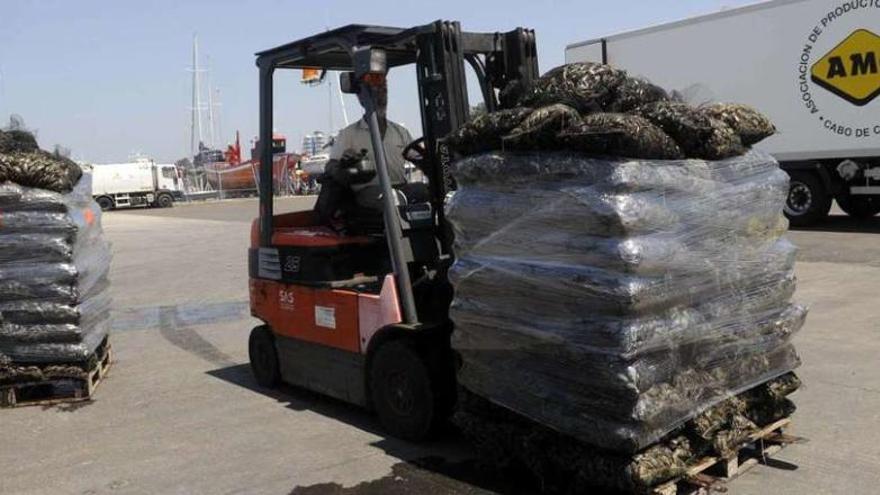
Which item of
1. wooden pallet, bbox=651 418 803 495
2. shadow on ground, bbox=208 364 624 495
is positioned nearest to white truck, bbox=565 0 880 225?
wooden pallet, bbox=651 418 803 495

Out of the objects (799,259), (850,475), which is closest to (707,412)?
(850,475)

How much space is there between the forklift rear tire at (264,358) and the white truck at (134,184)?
38.6 metres

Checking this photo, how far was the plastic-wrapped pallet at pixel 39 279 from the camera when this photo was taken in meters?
6.47

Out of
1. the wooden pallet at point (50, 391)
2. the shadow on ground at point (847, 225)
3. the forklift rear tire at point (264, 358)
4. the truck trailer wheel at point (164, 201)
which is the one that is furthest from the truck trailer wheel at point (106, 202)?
the forklift rear tire at point (264, 358)

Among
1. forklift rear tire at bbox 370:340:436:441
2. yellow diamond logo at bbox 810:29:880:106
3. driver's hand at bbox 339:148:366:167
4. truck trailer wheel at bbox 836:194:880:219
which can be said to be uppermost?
yellow diamond logo at bbox 810:29:880:106

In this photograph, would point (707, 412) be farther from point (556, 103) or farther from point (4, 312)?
point (4, 312)

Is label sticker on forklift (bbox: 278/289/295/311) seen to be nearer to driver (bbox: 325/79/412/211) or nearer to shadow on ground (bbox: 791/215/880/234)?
driver (bbox: 325/79/412/211)

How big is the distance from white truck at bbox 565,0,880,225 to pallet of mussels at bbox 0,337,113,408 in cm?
1135

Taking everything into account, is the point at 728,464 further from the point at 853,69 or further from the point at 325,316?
the point at 853,69

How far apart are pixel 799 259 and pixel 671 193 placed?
30.0 ft

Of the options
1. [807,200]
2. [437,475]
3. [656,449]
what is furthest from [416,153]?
[807,200]

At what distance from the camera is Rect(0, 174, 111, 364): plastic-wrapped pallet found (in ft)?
21.2

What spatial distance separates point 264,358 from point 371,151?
2.11 metres

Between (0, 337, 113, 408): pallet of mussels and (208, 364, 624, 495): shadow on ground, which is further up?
(0, 337, 113, 408): pallet of mussels
